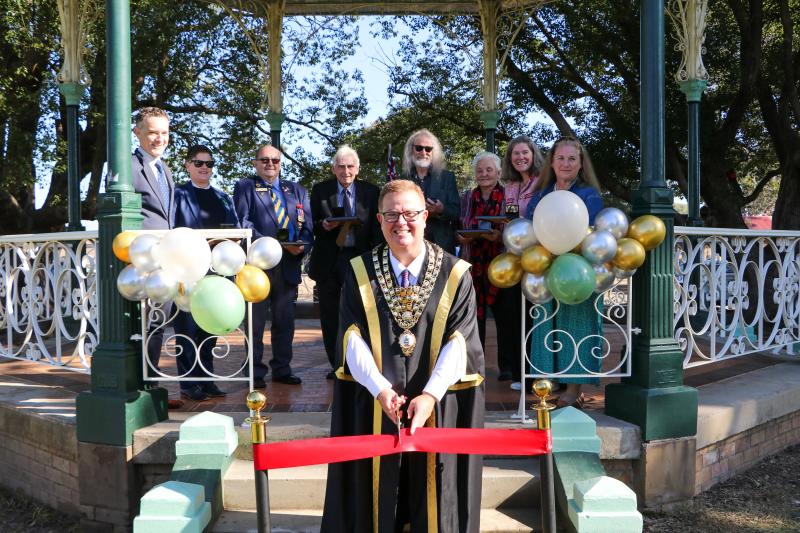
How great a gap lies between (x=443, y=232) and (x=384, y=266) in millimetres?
2395

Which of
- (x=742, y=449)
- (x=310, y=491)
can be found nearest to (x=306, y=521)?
(x=310, y=491)

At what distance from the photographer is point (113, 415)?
4312 millimetres

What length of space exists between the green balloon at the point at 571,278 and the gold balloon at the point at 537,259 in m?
0.09

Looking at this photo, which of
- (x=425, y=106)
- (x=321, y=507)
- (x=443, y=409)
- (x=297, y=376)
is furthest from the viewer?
(x=425, y=106)

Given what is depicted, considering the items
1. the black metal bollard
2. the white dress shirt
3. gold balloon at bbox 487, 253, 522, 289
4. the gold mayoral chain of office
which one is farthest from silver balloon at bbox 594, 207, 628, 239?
the black metal bollard

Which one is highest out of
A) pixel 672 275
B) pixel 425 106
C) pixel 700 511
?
pixel 425 106

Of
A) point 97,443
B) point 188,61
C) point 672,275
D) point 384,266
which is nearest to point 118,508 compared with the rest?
point 97,443

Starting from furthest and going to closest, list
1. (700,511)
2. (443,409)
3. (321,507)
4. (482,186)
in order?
(482,186) < (700,511) < (321,507) < (443,409)

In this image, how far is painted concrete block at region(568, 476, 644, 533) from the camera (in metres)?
3.32

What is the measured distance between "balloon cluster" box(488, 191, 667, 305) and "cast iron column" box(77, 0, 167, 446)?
7.63 feet

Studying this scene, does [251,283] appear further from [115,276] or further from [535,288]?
[535,288]

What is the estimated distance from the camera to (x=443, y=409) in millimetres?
3230

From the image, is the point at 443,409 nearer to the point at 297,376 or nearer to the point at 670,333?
the point at 670,333

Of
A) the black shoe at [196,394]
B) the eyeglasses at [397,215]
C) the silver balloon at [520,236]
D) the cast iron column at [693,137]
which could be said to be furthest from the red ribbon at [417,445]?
the cast iron column at [693,137]
